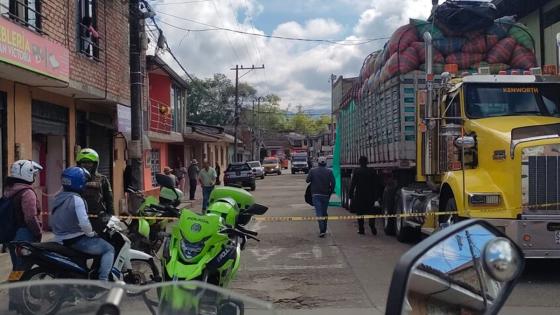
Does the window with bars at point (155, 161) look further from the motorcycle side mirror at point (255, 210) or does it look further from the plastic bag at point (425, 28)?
the motorcycle side mirror at point (255, 210)

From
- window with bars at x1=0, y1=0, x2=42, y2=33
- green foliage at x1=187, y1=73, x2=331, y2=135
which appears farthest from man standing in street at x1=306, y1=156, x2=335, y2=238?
green foliage at x1=187, y1=73, x2=331, y2=135

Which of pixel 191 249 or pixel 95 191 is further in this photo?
pixel 95 191

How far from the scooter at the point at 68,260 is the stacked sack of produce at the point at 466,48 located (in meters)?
6.67

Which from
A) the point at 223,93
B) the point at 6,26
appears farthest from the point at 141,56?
the point at 223,93

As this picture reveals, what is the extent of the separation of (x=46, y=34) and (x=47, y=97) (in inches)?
79.5

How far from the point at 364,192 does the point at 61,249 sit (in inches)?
331

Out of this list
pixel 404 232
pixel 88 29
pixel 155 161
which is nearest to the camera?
pixel 404 232

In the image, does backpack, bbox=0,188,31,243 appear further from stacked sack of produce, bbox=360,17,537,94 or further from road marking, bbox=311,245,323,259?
stacked sack of produce, bbox=360,17,537,94

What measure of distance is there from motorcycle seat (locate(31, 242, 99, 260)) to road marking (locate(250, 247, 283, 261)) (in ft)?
15.1

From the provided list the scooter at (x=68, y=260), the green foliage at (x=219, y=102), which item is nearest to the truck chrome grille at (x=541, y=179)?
the scooter at (x=68, y=260)

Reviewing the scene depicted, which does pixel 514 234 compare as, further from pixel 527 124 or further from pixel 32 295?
pixel 32 295

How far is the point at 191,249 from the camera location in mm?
5176

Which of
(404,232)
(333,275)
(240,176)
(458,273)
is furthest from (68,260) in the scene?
(240,176)

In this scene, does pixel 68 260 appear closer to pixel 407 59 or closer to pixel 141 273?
pixel 141 273
